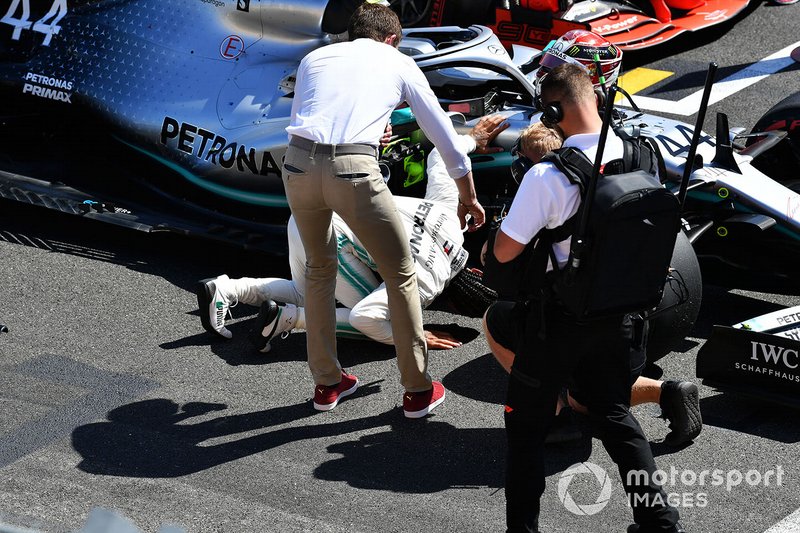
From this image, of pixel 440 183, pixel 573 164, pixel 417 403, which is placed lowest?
pixel 417 403

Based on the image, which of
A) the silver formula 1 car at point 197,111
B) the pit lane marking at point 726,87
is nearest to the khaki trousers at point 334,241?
the silver formula 1 car at point 197,111

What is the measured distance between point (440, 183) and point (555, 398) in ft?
7.36

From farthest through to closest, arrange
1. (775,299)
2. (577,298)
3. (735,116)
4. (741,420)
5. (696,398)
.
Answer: (735,116), (775,299), (741,420), (696,398), (577,298)

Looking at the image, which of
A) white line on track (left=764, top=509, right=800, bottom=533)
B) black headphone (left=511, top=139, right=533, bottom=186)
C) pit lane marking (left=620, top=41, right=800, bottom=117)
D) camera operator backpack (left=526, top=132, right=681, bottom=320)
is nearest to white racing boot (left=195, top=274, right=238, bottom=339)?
black headphone (left=511, top=139, right=533, bottom=186)

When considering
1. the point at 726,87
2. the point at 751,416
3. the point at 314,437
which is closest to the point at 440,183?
the point at 314,437

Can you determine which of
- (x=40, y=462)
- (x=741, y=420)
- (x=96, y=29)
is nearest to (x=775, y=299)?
(x=741, y=420)

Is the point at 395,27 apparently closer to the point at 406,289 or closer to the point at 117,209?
the point at 406,289

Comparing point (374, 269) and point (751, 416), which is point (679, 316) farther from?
point (374, 269)

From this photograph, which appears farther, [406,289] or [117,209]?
[117,209]

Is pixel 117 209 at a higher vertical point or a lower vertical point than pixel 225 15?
lower

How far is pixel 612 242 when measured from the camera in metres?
3.50

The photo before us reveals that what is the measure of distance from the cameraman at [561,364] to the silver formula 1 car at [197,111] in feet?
6.83

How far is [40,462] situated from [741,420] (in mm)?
2857

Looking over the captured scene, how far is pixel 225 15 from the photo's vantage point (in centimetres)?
676
